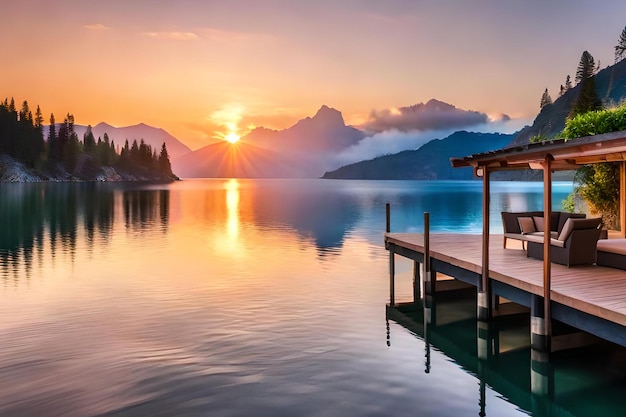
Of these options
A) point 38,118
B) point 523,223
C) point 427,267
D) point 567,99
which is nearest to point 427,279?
point 427,267

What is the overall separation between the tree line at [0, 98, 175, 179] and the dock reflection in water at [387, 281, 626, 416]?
155 metres

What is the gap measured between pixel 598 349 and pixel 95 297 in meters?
12.7

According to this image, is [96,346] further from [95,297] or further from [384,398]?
[384,398]

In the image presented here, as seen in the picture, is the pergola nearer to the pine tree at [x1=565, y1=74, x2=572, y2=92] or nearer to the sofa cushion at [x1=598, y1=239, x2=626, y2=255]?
the sofa cushion at [x1=598, y1=239, x2=626, y2=255]

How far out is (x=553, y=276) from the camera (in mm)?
9375

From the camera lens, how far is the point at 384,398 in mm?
7508

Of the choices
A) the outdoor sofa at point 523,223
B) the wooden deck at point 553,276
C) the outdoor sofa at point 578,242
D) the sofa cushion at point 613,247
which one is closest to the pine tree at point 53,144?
the wooden deck at point 553,276

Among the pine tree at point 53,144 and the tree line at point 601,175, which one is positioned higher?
the pine tree at point 53,144

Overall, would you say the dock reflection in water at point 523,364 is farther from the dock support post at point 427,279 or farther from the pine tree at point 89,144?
the pine tree at point 89,144

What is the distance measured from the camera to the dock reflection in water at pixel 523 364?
24.3 feet

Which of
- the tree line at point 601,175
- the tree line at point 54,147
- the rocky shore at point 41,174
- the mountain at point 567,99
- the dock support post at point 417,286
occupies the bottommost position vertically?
the dock support post at point 417,286

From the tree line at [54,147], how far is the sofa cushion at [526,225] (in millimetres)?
154790

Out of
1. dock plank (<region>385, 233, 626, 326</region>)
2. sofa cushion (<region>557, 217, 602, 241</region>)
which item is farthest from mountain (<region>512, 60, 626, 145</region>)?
sofa cushion (<region>557, 217, 602, 241</region>)

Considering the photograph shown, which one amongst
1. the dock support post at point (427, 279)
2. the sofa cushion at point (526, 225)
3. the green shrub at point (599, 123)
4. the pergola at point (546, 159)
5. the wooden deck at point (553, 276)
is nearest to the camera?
the wooden deck at point (553, 276)
